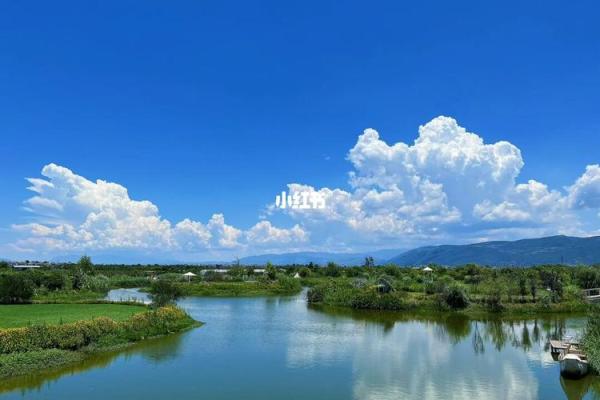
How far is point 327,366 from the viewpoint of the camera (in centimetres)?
2719

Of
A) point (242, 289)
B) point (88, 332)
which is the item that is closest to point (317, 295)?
point (242, 289)

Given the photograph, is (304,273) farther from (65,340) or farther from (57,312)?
(65,340)

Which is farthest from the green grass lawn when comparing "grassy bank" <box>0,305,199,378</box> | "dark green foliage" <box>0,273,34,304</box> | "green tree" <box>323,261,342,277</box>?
"green tree" <box>323,261,342,277</box>

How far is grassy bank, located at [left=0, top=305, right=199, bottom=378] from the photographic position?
25375 mm

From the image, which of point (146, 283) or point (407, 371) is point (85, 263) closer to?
point (146, 283)

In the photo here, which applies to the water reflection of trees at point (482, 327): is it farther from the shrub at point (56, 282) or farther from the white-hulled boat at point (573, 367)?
the shrub at point (56, 282)

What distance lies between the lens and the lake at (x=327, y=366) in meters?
22.5

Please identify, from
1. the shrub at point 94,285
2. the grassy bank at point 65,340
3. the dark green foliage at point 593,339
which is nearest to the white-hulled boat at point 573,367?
the dark green foliage at point 593,339

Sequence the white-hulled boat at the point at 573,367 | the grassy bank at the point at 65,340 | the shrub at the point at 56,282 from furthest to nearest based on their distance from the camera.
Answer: the shrub at the point at 56,282 < the grassy bank at the point at 65,340 < the white-hulled boat at the point at 573,367

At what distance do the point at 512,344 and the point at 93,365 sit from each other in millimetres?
27226

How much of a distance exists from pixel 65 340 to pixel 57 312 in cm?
1553

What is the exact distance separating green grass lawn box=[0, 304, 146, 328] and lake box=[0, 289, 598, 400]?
7.72 metres

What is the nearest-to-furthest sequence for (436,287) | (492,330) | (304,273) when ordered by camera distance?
(492,330) < (436,287) < (304,273)

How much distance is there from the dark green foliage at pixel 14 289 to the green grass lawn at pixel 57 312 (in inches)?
107
